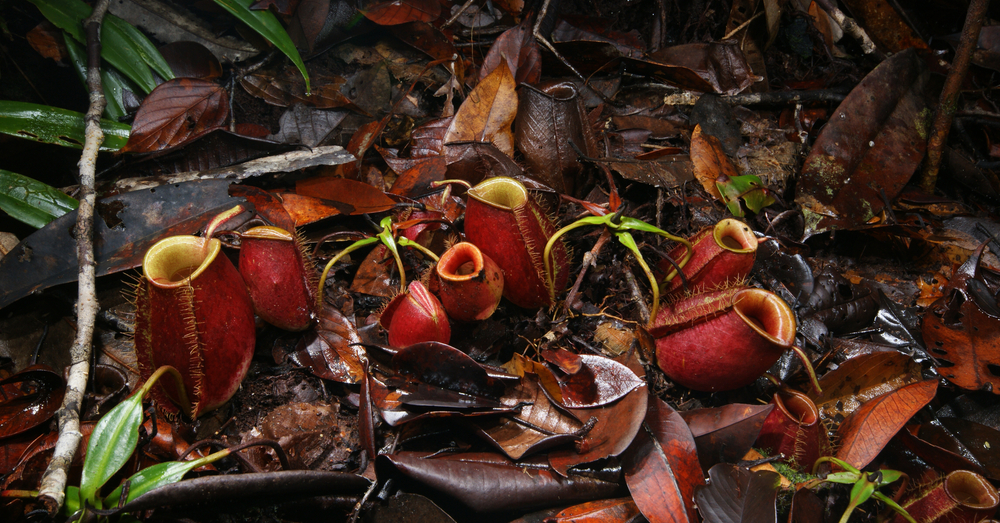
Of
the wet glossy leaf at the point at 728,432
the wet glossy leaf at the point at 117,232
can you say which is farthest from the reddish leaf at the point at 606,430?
the wet glossy leaf at the point at 117,232

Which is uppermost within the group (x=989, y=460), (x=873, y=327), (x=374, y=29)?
(x=374, y=29)

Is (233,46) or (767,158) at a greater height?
(233,46)

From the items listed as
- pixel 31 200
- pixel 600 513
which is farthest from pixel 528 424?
pixel 31 200

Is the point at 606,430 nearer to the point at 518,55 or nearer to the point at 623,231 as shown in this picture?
the point at 623,231

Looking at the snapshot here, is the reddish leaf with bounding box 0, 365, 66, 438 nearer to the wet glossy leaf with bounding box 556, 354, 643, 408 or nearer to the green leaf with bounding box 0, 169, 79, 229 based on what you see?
the green leaf with bounding box 0, 169, 79, 229

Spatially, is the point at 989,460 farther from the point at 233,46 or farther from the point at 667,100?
the point at 233,46

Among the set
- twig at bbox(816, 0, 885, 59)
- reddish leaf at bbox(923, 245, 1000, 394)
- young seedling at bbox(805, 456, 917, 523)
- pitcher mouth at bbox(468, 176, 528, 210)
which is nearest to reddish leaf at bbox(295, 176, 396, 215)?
pitcher mouth at bbox(468, 176, 528, 210)

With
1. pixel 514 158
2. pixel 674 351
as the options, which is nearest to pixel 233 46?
pixel 514 158
